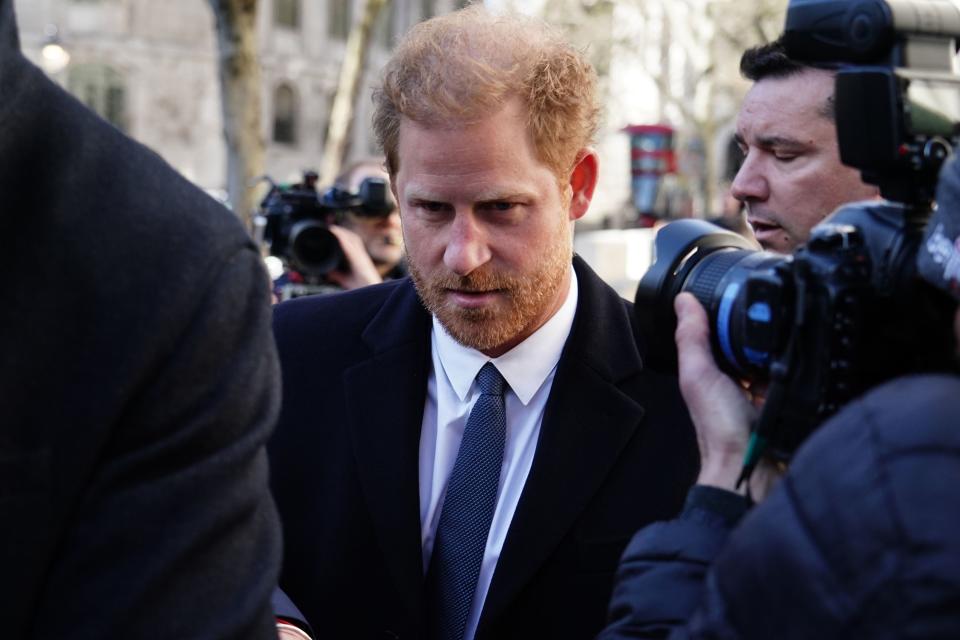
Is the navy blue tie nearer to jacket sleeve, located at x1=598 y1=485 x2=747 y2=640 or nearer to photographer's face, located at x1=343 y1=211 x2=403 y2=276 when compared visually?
jacket sleeve, located at x1=598 y1=485 x2=747 y2=640

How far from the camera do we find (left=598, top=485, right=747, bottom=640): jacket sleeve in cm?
152

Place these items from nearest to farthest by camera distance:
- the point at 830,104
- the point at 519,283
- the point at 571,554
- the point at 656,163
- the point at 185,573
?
the point at 185,573 < the point at 571,554 < the point at 519,283 < the point at 830,104 < the point at 656,163

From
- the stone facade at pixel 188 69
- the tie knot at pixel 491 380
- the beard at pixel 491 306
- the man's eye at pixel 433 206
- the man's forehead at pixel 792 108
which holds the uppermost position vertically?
the man's forehead at pixel 792 108

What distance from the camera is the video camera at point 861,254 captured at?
1499 millimetres

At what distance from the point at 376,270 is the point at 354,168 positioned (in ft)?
3.88

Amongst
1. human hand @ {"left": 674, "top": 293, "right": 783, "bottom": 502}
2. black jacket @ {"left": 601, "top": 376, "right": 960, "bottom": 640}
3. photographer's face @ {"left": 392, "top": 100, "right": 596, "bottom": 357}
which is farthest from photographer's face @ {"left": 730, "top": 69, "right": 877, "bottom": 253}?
black jacket @ {"left": 601, "top": 376, "right": 960, "bottom": 640}

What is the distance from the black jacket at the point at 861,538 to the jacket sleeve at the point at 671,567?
0.30 metres

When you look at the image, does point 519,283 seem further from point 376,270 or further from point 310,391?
point 376,270

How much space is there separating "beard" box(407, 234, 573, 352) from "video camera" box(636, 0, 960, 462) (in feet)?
2.52

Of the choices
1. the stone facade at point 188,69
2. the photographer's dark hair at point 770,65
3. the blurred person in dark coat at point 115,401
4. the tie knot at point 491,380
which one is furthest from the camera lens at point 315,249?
the stone facade at point 188,69

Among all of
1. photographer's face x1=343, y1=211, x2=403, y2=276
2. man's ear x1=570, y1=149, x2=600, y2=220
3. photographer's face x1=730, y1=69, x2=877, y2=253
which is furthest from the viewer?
photographer's face x1=343, y1=211, x2=403, y2=276

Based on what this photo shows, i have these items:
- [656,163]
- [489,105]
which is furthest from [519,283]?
[656,163]

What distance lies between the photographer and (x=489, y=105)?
99.0 inches

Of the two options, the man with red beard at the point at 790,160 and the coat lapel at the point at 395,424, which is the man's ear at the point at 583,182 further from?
the man with red beard at the point at 790,160
